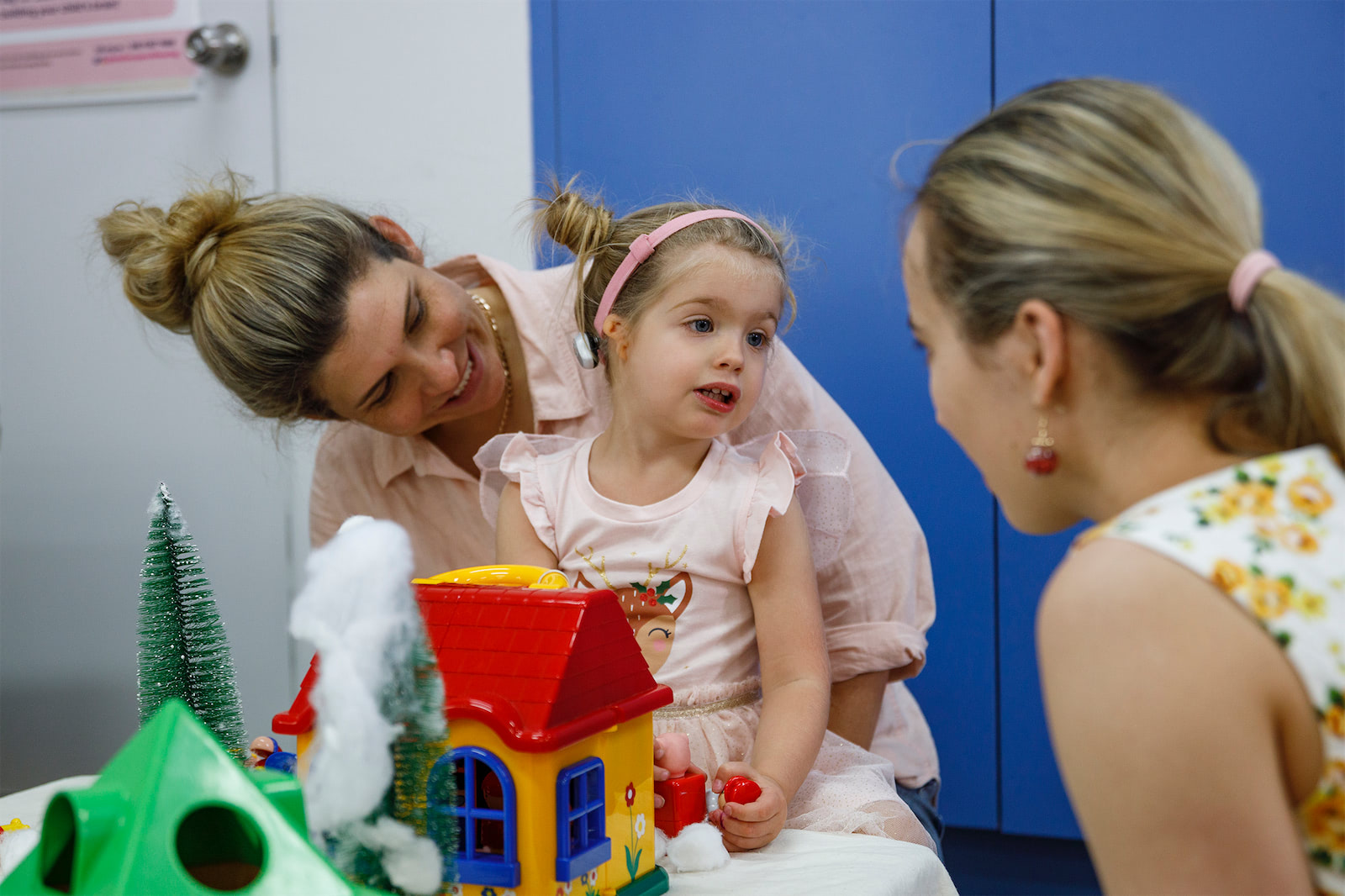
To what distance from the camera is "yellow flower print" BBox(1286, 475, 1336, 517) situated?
0.59 m

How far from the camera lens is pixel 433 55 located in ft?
6.45

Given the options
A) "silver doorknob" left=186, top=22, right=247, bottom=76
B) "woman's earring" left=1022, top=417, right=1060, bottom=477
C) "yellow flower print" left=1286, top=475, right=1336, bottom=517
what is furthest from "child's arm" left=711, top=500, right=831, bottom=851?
"silver doorknob" left=186, top=22, right=247, bottom=76

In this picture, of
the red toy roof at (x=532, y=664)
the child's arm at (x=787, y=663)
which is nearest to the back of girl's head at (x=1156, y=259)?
the red toy roof at (x=532, y=664)

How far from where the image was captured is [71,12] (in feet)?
7.06

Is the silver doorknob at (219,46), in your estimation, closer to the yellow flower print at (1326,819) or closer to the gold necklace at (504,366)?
the gold necklace at (504,366)

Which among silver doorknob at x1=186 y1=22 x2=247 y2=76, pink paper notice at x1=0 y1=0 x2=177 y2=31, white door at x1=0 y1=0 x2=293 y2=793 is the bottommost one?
white door at x1=0 y1=0 x2=293 y2=793

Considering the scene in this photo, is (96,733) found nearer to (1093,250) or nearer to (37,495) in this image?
(37,495)

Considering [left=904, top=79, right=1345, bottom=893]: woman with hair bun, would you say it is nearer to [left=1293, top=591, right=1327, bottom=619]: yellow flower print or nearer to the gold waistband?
[left=1293, top=591, right=1327, bottom=619]: yellow flower print

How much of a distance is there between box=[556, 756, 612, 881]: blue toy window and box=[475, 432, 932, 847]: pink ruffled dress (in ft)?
1.00

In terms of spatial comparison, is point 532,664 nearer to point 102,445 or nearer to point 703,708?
point 703,708

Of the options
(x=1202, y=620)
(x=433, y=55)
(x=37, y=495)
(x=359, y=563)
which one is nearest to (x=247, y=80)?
(x=433, y=55)

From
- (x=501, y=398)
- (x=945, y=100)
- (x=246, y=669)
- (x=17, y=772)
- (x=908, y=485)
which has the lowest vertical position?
(x=17, y=772)

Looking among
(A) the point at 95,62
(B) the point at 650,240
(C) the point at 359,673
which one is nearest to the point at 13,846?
(C) the point at 359,673

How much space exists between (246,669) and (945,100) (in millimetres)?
1610
